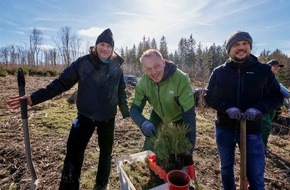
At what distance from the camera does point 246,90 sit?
2369 mm

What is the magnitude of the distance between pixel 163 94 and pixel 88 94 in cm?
91

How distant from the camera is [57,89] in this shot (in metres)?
2.66

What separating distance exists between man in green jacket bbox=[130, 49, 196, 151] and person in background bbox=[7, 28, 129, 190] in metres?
0.45

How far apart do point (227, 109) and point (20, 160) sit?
3.18 metres

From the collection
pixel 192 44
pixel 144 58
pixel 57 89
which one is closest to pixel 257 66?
pixel 144 58

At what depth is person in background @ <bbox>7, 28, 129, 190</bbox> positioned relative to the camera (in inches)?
105

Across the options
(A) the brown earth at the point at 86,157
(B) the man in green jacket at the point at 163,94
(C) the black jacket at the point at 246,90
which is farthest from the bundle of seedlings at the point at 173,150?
(A) the brown earth at the point at 86,157

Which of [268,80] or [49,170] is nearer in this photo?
[268,80]

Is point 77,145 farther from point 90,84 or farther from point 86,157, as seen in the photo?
point 86,157

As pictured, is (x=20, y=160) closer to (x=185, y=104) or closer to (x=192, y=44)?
(x=185, y=104)

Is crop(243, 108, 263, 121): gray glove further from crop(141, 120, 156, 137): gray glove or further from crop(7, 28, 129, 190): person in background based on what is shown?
crop(7, 28, 129, 190): person in background

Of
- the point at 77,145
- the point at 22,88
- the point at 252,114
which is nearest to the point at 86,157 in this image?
the point at 77,145

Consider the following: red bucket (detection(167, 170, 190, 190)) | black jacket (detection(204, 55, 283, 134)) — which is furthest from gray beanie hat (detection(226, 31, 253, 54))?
red bucket (detection(167, 170, 190, 190))

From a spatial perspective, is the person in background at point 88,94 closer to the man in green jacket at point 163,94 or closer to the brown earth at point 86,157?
the man in green jacket at point 163,94
